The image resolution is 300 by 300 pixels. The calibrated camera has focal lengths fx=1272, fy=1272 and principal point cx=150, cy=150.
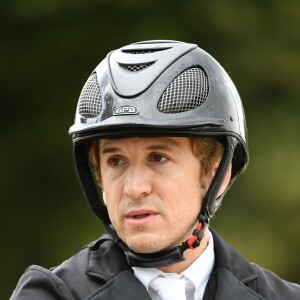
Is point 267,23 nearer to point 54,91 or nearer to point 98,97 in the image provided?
point 54,91

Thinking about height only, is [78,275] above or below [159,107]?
below

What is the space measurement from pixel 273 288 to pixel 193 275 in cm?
43

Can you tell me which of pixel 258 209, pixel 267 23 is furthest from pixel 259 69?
pixel 258 209

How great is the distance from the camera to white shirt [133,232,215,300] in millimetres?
5680

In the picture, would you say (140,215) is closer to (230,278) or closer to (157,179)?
(157,179)

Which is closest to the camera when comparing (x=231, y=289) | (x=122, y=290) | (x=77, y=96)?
(x=122, y=290)

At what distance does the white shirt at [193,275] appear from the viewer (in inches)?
224

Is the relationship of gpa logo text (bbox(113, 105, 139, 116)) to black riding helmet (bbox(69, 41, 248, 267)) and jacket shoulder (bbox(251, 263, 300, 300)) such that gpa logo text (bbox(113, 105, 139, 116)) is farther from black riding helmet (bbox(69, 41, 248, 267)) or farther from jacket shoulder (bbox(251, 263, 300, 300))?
jacket shoulder (bbox(251, 263, 300, 300))

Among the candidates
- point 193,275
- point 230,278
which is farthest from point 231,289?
point 193,275

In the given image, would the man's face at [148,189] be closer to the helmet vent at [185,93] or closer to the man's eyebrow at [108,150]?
the man's eyebrow at [108,150]

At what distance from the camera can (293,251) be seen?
1287 cm

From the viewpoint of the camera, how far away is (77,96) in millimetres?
12156

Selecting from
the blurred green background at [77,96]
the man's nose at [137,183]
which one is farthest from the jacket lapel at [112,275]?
the blurred green background at [77,96]

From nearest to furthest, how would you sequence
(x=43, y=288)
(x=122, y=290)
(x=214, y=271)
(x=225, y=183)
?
1. (x=43, y=288)
2. (x=122, y=290)
3. (x=214, y=271)
4. (x=225, y=183)
